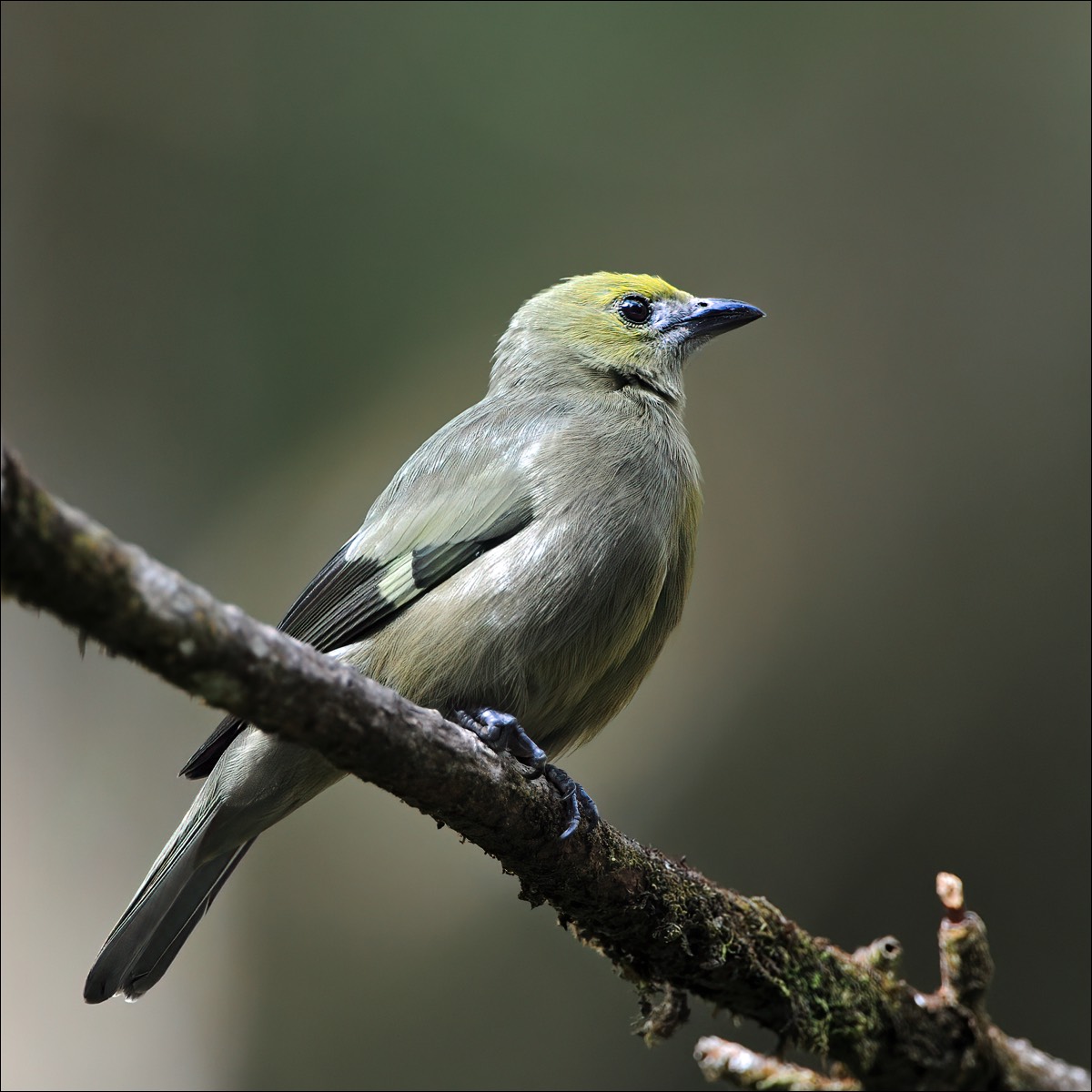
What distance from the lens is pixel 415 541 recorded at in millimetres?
3971

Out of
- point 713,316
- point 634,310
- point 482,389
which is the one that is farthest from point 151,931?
point 482,389

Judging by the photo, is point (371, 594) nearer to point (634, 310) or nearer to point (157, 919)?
point (157, 919)

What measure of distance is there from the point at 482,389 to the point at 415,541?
3725 mm

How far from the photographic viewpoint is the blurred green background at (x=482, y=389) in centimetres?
600

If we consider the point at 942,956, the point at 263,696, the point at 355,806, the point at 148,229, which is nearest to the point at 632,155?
the point at 148,229

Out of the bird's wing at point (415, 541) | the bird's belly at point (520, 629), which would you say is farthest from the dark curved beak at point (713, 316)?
the bird's belly at point (520, 629)

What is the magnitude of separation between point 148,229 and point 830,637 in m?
5.66

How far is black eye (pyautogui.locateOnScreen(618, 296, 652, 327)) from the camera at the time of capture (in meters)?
5.14

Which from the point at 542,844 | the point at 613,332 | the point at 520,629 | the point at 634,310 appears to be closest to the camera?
the point at 542,844

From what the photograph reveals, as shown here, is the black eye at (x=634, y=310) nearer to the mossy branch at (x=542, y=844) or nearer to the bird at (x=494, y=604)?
the bird at (x=494, y=604)

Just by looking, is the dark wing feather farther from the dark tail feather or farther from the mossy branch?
the mossy branch

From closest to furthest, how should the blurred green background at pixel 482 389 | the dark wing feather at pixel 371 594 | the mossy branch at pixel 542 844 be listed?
1. the mossy branch at pixel 542 844
2. the dark wing feather at pixel 371 594
3. the blurred green background at pixel 482 389

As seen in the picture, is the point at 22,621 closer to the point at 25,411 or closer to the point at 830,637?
the point at 25,411

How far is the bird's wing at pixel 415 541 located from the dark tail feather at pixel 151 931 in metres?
0.36
